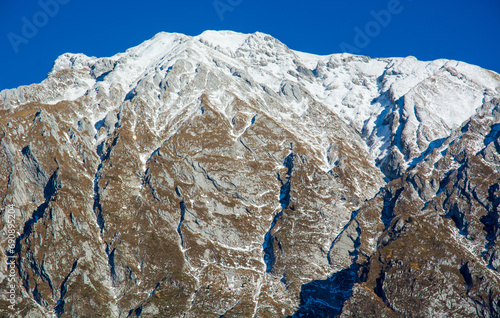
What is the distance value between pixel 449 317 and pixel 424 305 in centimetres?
1025

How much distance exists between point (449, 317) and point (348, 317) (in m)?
40.0

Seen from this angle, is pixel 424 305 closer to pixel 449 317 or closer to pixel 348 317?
pixel 449 317

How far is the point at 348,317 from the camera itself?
197875 mm

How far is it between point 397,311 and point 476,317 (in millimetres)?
31244

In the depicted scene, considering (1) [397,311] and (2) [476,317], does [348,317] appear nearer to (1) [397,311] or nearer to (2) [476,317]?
(1) [397,311]

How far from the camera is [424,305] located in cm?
19975

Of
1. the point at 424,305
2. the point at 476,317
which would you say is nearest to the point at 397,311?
the point at 424,305

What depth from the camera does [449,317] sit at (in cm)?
19750

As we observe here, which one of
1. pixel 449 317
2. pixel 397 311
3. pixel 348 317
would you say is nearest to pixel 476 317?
pixel 449 317

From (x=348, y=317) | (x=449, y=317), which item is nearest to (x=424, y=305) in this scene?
(x=449, y=317)

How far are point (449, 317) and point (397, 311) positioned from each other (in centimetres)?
2032

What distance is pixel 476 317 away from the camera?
650 ft

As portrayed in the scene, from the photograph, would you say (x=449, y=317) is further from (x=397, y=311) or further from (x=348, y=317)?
(x=348, y=317)

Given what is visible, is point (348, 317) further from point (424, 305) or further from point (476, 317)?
point (476, 317)
